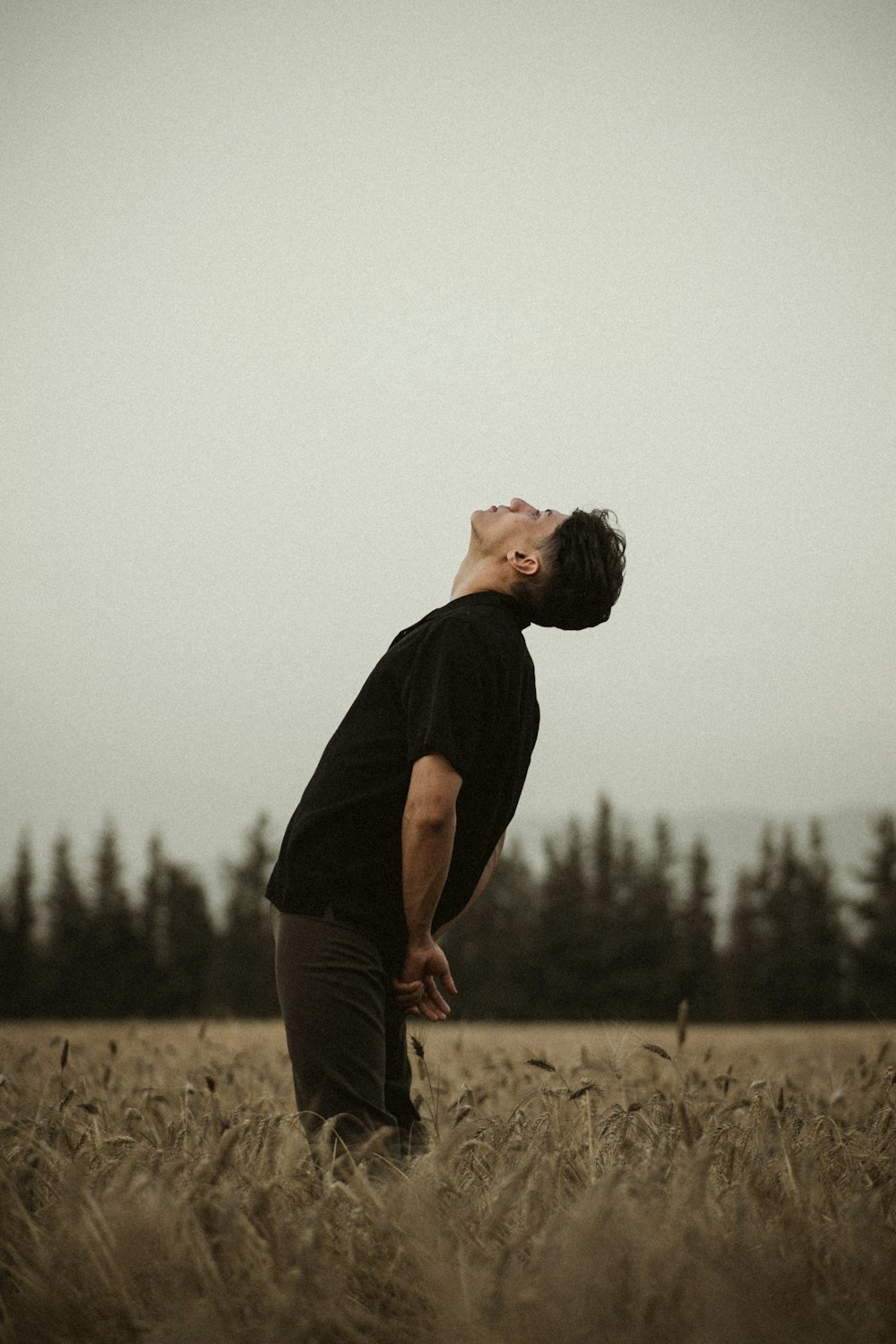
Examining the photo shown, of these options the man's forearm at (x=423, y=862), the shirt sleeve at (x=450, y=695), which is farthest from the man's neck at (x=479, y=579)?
the man's forearm at (x=423, y=862)

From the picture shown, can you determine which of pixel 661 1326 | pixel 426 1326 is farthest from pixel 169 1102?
pixel 661 1326

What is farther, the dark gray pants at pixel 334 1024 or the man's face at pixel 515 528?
the man's face at pixel 515 528

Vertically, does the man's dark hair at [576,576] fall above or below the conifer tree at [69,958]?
above

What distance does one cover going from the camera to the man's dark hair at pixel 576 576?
4.02 metres

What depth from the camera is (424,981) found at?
3.76 metres

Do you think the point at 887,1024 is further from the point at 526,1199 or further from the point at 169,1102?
the point at 169,1102

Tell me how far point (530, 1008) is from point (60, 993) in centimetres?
2557

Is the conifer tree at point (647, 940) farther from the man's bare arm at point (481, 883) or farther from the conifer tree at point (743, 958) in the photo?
the man's bare arm at point (481, 883)

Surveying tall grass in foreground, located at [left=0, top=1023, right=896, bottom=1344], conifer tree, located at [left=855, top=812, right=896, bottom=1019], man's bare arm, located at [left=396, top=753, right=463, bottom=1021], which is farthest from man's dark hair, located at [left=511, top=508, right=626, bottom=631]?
conifer tree, located at [left=855, top=812, right=896, bottom=1019]

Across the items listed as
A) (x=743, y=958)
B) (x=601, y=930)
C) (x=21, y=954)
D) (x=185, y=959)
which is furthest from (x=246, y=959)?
(x=743, y=958)

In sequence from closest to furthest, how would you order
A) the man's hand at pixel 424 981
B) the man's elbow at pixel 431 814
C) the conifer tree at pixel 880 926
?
1. the man's elbow at pixel 431 814
2. the man's hand at pixel 424 981
3. the conifer tree at pixel 880 926

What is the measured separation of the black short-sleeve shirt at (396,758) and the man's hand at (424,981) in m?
0.09

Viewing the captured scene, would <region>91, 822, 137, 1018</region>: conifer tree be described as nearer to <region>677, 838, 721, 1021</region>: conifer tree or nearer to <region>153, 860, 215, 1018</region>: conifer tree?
<region>153, 860, 215, 1018</region>: conifer tree

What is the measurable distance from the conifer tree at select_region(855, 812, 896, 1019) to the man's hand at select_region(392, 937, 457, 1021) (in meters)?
51.2
